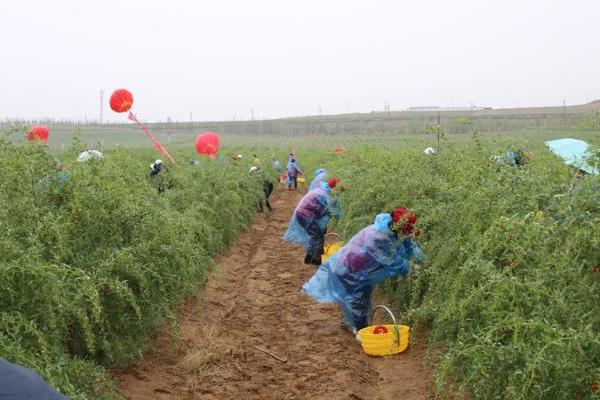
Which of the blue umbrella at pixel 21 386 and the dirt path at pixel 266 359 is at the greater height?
the blue umbrella at pixel 21 386

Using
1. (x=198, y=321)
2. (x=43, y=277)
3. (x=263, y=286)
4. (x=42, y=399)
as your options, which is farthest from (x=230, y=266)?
(x=42, y=399)

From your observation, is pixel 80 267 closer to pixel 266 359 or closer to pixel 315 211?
pixel 266 359

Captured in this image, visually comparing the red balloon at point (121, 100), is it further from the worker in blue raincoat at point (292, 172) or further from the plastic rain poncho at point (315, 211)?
the worker in blue raincoat at point (292, 172)

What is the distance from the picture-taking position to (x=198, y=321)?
6520 millimetres

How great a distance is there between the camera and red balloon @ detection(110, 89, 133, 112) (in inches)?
508

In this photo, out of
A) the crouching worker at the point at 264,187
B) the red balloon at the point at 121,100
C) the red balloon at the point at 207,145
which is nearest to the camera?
the red balloon at the point at 121,100

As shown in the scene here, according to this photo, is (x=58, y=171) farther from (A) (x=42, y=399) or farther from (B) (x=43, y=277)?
(A) (x=42, y=399)

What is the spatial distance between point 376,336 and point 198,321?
218 cm

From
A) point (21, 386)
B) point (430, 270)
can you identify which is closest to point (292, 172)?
point (430, 270)

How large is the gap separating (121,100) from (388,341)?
9673mm

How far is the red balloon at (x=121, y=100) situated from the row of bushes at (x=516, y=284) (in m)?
8.98

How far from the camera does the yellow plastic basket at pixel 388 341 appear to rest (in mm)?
5383

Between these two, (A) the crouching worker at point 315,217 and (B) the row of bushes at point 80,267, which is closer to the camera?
(B) the row of bushes at point 80,267

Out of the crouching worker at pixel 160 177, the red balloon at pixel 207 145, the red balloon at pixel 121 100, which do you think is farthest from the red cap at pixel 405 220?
the red balloon at pixel 207 145
